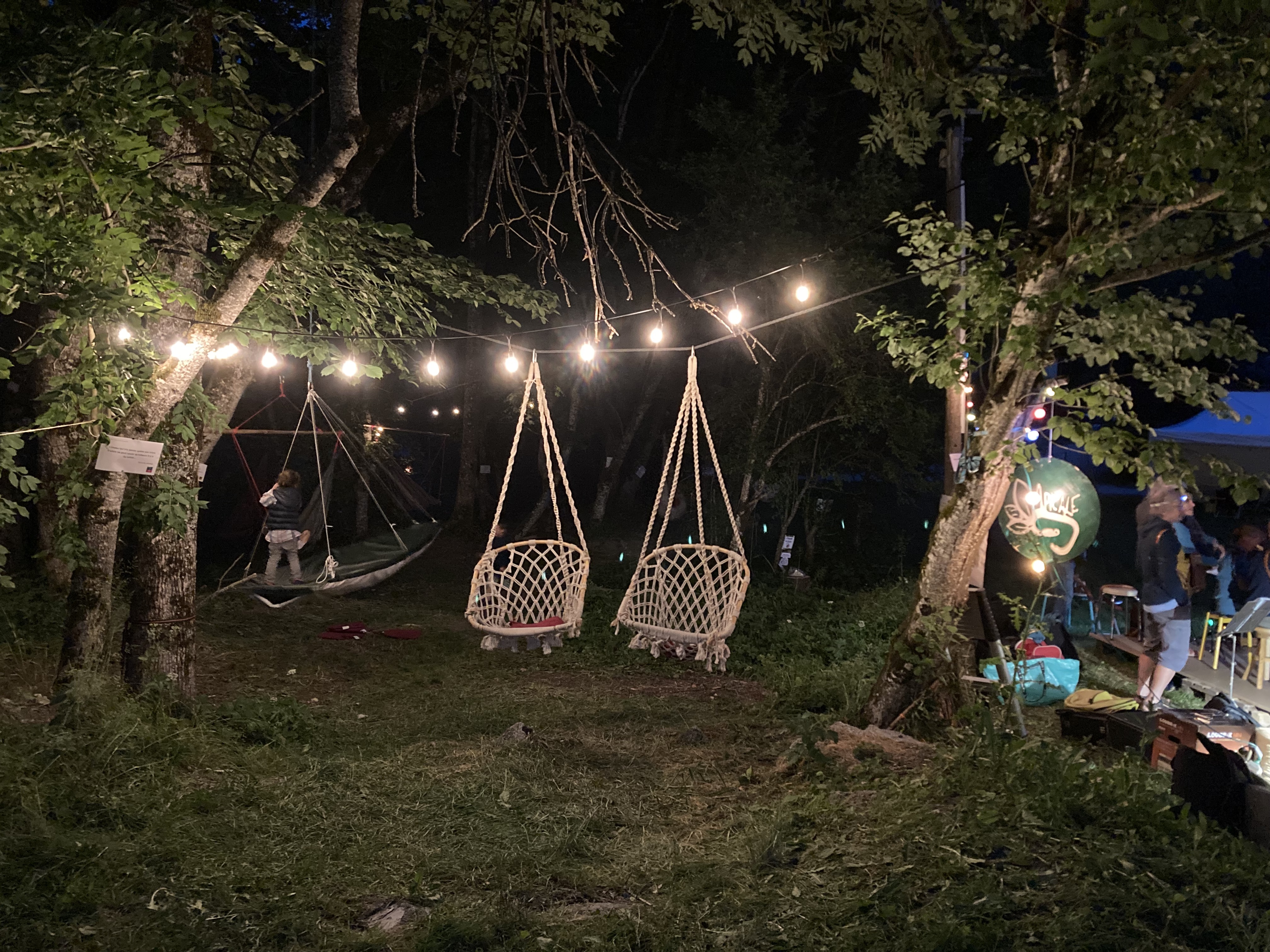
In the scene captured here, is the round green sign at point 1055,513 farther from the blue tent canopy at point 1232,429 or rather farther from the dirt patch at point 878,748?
the blue tent canopy at point 1232,429

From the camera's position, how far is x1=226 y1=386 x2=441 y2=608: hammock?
7742 millimetres

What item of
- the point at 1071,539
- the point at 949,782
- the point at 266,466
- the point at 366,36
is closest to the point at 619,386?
the point at 266,466

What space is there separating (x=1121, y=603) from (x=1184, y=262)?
5.33 m

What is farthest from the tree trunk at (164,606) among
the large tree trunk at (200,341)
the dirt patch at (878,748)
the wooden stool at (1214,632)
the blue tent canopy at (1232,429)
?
the blue tent canopy at (1232,429)

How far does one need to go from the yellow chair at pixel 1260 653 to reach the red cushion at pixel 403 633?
21.4 ft

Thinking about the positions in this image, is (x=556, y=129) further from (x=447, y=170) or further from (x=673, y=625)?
(x=447, y=170)

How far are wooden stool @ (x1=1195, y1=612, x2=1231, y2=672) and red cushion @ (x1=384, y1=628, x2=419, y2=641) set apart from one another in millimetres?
6233

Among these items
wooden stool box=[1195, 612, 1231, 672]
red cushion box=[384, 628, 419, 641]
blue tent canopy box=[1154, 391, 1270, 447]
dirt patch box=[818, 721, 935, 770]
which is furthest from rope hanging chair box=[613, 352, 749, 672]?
blue tent canopy box=[1154, 391, 1270, 447]

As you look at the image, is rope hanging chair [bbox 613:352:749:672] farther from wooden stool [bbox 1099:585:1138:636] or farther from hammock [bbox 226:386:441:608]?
hammock [bbox 226:386:441:608]

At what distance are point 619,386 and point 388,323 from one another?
10512 mm

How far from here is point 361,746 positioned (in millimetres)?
4605

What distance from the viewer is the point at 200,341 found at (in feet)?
14.1

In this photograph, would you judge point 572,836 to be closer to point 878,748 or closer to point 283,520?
point 878,748

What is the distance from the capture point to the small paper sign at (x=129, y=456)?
13.5 ft
